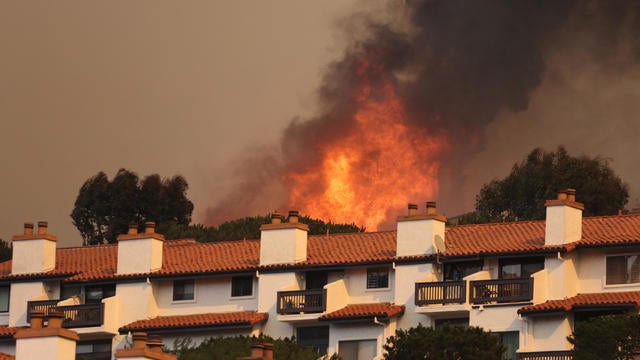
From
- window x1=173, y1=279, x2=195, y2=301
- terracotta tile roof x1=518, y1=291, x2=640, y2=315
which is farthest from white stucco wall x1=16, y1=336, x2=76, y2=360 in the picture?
window x1=173, y1=279, x2=195, y2=301

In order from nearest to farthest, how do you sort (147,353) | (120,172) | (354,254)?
(147,353) → (354,254) → (120,172)

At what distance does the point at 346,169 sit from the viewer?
148m

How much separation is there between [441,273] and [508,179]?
52.2 metres

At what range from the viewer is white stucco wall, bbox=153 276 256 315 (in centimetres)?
10375

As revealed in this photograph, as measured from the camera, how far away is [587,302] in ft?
311

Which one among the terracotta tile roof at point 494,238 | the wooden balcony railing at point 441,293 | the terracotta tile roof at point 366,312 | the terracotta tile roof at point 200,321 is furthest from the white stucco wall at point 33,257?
the wooden balcony railing at point 441,293

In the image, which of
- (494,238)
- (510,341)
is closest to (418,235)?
(494,238)

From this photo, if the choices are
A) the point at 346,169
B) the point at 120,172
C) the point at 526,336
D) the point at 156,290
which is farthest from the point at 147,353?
the point at 120,172

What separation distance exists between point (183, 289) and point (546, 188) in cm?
4675

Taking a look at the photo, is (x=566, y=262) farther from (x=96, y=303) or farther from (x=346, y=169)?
(x=346, y=169)

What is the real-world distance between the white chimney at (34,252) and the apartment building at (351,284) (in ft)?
0.25

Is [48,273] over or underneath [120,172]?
underneath

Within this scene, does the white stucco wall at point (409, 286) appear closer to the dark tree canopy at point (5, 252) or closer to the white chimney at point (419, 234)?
the white chimney at point (419, 234)

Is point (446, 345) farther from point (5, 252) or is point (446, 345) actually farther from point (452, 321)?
Answer: point (5, 252)
